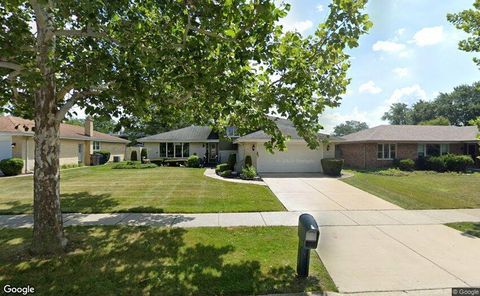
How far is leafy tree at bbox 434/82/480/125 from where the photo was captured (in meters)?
56.8

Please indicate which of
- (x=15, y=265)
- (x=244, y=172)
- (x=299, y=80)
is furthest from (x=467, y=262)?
(x=244, y=172)

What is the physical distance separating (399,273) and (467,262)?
65.5 inches

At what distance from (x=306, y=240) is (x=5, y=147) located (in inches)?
880

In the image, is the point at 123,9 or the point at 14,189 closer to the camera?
the point at 123,9

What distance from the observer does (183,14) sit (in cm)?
504

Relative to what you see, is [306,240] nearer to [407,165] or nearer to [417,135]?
[407,165]

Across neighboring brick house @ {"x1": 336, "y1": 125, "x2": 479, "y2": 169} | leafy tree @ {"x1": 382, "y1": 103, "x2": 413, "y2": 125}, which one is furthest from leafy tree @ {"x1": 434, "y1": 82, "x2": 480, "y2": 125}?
neighboring brick house @ {"x1": 336, "y1": 125, "x2": 479, "y2": 169}

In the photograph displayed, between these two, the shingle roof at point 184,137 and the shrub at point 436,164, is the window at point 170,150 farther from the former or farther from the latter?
the shrub at point 436,164

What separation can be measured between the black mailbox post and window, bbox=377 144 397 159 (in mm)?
23489

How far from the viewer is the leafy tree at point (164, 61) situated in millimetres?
4961

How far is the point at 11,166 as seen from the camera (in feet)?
60.2

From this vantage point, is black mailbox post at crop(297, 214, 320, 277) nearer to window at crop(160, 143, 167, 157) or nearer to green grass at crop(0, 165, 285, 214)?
green grass at crop(0, 165, 285, 214)

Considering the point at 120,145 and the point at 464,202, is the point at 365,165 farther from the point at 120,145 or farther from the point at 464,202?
the point at 120,145

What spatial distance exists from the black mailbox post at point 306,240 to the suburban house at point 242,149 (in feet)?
43.4
